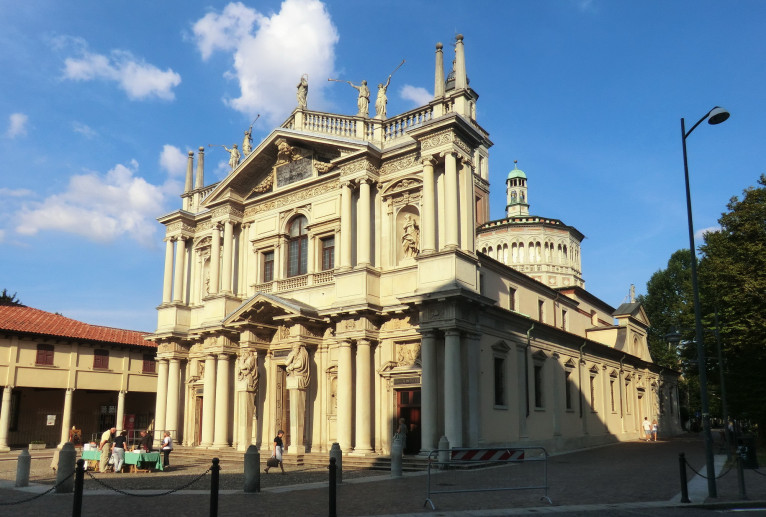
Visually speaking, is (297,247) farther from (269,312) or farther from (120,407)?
(120,407)

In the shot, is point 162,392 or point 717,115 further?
point 162,392

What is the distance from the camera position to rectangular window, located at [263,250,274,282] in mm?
31202

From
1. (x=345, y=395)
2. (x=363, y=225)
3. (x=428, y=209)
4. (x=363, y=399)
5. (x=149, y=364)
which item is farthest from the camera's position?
(x=149, y=364)

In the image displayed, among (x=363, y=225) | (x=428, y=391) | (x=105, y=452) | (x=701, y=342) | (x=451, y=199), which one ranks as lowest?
(x=105, y=452)

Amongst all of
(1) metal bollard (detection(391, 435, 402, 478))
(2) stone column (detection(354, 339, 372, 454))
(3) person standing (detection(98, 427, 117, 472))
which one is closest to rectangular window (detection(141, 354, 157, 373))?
(3) person standing (detection(98, 427, 117, 472))

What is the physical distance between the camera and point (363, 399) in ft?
81.1

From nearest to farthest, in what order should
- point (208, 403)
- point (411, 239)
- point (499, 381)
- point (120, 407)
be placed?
point (499, 381), point (411, 239), point (208, 403), point (120, 407)

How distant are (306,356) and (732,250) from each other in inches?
778

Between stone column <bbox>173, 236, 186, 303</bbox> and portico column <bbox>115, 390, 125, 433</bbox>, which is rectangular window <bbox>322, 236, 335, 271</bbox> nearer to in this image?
stone column <bbox>173, 236, 186, 303</bbox>

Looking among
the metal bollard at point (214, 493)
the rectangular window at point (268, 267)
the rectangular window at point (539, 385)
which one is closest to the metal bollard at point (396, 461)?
the metal bollard at point (214, 493)

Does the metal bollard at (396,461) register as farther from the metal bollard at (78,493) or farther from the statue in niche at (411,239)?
the metal bollard at (78,493)

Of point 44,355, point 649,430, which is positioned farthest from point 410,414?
point 44,355

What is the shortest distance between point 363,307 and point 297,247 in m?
6.62

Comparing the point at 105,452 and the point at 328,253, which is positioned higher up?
the point at 328,253
